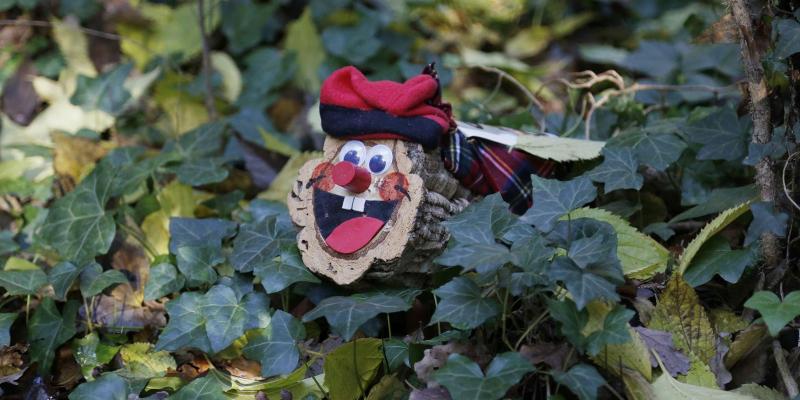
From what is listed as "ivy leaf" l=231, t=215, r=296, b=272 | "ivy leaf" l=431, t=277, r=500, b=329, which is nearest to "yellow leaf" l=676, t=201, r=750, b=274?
"ivy leaf" l=431, t=277, r=500, b=329

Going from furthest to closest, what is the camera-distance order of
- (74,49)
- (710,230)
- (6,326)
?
(74,49) → (6,326) → (710,230)

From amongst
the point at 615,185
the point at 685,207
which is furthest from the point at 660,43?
the point at 615,185

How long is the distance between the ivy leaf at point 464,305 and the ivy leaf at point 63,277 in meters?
0.80

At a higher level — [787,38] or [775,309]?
[787,38]

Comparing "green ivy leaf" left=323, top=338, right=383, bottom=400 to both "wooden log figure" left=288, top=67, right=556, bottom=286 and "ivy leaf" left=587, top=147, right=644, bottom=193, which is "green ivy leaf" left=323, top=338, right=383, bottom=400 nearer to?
"wooden log figure" left=288, top=67, right=556, bottom=286

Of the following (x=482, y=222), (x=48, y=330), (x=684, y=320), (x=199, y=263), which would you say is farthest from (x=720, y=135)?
(x=48, y=330)

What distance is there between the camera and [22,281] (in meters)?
1.66

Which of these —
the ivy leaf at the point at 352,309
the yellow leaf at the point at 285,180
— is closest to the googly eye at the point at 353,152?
the ivy leaf at the point at 352,309

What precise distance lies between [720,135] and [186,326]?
112cm

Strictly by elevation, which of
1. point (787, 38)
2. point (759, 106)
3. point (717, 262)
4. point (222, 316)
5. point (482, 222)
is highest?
point (787, 38)

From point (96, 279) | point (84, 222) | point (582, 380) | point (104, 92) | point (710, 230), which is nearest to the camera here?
point (582, 380)

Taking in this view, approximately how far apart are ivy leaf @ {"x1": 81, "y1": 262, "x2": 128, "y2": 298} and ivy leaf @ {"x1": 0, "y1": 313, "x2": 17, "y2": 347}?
14cm

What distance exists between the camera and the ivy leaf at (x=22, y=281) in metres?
1.63

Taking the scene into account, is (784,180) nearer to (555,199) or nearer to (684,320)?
(684,320)
